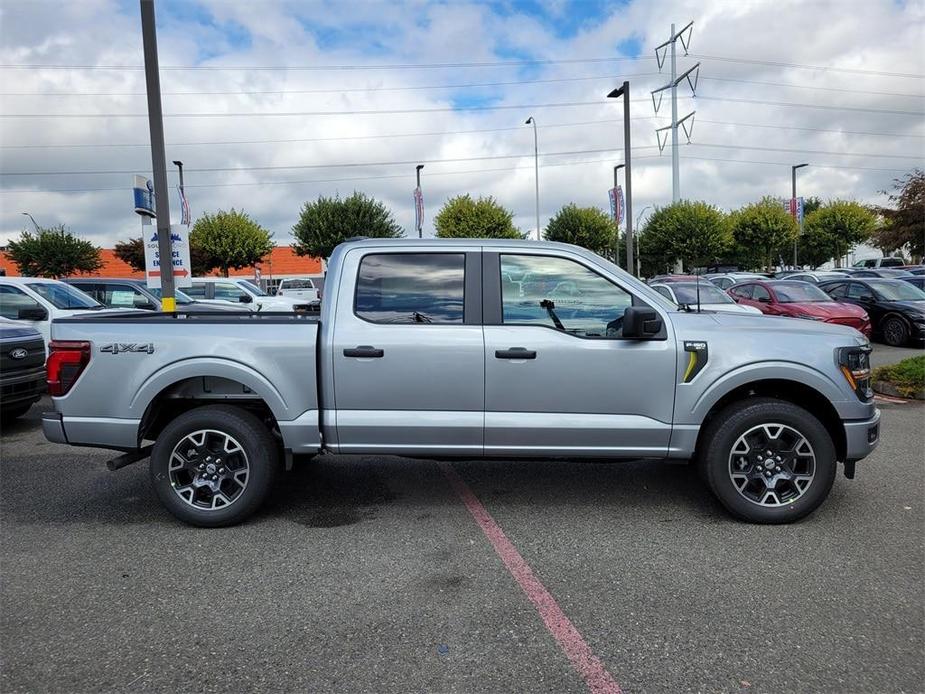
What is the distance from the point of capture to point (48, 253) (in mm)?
43844

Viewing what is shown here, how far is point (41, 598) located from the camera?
3529mm

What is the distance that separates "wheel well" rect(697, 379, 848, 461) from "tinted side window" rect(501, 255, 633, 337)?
91cm

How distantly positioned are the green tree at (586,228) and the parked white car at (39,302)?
39255 millimetres

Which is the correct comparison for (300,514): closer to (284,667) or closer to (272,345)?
(272,345)

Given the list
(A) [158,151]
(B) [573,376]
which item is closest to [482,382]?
(B) [573,376]

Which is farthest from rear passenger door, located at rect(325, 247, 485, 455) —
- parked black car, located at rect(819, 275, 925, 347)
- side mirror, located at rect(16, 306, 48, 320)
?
parked black car, located at rect(819, 275, 925, 347)

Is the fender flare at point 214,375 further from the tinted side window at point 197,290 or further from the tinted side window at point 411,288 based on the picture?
the tinted side window at point 197,290

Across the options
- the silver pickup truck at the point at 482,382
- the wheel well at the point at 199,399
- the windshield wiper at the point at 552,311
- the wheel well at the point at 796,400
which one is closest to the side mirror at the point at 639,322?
the silver pickup truck at the point at 482,382

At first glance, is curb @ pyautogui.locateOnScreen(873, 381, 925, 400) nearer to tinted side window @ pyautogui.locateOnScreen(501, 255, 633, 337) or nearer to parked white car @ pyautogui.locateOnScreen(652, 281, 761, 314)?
parked white car @ pyautogui.locateOnScreen(652, 281, 761, 314)

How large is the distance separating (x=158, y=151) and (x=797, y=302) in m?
13.0

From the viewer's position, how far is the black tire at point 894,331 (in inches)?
578

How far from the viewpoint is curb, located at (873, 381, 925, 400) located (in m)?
8.84

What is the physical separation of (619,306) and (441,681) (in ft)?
8.69

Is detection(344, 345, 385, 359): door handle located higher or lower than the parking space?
higher
